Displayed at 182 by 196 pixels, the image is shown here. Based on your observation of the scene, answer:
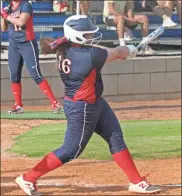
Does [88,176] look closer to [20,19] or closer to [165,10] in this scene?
[20,19]

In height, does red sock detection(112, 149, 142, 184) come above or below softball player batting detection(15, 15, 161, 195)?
below

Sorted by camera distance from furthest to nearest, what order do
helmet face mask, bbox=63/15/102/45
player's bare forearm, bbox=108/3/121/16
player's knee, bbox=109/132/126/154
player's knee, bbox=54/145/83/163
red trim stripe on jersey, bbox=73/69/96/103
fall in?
player's bare forearm, bbox=108/3/121/16 < player's knee, bbox=109/132/126/154 < player's knee, bbox=54/145/83/163 < red trim stripe on jersey, bbox=73/69/96/103 < helmet face mask, bbox=63/15/102/45

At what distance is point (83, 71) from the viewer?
262 inches

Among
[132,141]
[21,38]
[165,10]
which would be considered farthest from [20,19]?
[165,10]

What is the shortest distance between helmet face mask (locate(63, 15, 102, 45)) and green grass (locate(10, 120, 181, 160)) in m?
3.27

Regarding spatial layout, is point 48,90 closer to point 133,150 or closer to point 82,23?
point 133,150

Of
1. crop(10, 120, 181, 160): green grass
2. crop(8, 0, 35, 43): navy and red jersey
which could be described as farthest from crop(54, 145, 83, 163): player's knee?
crop(8, 0, 35, 43): navy and red jersey

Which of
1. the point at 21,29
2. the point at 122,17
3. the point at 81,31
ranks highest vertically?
the point at 81,31

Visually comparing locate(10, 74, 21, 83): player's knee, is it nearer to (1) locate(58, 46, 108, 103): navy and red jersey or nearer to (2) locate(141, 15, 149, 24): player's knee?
(2) locate(141, 15, 149, 24): player's knee

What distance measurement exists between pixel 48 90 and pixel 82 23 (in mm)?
5384

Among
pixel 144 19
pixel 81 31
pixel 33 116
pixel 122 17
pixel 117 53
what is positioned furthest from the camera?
pixel 144 19

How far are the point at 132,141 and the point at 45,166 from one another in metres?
3.93

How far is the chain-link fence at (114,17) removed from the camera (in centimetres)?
1558

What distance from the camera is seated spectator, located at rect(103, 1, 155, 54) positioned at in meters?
15.5
